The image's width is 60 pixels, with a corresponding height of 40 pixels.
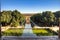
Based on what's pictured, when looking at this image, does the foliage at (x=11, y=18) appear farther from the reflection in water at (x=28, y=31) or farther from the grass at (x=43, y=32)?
the grass at (x=43, y=32)

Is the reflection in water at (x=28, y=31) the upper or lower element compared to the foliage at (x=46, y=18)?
lower

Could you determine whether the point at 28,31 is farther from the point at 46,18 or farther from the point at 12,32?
the point at 46,18

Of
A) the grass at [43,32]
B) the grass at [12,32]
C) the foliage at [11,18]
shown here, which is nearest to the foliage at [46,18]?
the grass at [43,32]

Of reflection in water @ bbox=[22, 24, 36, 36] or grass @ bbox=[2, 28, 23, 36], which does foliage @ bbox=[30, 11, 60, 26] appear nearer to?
reflection in water @ bbox=[22, 24, 36, 36]

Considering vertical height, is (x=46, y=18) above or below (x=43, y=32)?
above

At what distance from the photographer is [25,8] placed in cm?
389

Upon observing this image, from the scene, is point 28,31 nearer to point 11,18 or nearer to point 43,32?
point 43,32

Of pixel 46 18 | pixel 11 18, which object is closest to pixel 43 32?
pixel 46 18

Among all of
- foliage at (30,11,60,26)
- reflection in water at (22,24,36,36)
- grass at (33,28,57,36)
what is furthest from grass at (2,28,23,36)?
foliage at (30,11,60,26)

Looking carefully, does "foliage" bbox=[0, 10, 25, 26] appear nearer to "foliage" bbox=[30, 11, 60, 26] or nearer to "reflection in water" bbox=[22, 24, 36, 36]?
"reflection in water" bbox=[22, 24, 36, 36]

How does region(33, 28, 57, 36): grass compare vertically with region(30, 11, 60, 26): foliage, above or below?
below

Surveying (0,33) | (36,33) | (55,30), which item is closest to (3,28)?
(0,33)

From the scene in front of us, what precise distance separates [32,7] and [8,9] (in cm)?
81

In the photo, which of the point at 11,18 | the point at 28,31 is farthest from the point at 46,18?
the point at 11,18
